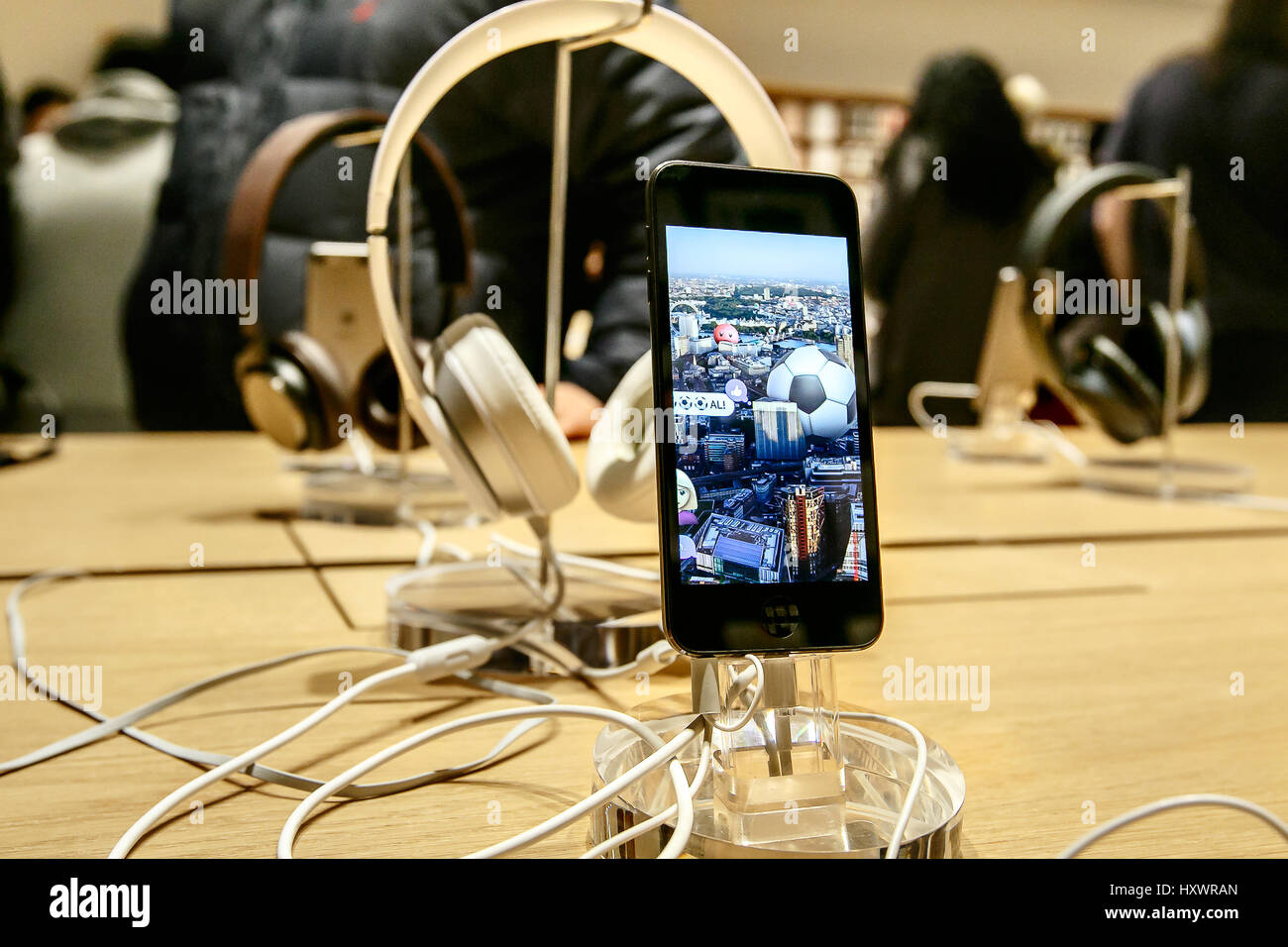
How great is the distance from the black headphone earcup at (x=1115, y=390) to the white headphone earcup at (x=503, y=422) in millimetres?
802

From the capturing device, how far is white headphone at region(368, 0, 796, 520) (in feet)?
1.49

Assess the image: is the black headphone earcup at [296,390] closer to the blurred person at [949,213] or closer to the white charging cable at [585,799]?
the white charging cable at [585,799]

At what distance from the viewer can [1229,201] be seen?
2.21 metres

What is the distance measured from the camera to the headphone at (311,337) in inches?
29.0

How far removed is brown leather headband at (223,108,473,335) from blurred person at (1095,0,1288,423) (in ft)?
4.70

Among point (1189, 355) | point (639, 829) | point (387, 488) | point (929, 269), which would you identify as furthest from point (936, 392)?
point (639, 829)

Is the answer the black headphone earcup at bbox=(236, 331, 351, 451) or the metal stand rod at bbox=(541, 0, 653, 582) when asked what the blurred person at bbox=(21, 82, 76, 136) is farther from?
the metal stand rod at bbox=(541, 0, 653, 582)

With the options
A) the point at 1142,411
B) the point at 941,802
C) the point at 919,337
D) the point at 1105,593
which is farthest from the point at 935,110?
the point at 941,802

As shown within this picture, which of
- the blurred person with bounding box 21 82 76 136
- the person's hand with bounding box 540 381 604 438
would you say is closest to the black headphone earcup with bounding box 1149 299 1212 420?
the person's hand with bounding box 540 381 604 438

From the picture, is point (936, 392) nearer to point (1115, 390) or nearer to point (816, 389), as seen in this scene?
point (1115, 390)

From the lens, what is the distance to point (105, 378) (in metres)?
2.16

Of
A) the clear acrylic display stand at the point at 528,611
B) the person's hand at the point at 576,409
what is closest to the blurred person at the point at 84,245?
the person's hand at the point at 576,409
